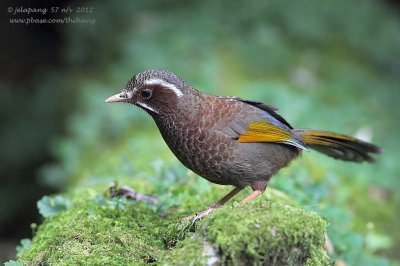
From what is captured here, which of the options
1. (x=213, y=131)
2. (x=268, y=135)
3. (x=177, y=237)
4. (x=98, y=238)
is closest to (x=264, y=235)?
(x=177, y=237)

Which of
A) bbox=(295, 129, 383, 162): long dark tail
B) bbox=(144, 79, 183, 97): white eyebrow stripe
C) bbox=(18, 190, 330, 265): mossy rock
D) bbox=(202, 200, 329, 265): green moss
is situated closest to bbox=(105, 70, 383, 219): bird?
bbox=(144, 79, 183, 97): white eyebrow stripe

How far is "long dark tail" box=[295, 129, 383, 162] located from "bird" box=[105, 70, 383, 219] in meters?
0.35

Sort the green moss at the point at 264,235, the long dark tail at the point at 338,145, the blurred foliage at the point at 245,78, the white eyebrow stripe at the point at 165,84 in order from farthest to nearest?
the blurred foliage at the point at 245,78
the long dark tail at the point at 338,145
the white eyebrow stripe at the point at 165,84
the green moss at the point at 264,235

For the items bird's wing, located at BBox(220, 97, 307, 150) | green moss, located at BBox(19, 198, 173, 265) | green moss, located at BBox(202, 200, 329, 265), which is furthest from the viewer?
bird's wing, located at BBox(220, 97, 307, 150)

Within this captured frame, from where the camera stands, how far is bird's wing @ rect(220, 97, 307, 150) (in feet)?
16.1

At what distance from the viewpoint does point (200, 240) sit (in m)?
3.51

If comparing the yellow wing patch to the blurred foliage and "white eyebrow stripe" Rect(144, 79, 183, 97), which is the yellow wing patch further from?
the blurred foliage

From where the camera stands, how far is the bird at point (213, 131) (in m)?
4.68

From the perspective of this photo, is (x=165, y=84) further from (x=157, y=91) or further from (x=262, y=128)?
(x=262, y=128)

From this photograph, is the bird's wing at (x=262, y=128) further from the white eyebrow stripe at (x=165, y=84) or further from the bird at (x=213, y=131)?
Answer: the white eyebrow stripe at (x=165, y=84)

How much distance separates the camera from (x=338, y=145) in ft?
18.4

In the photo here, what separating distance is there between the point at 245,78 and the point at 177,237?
6109 millimetres

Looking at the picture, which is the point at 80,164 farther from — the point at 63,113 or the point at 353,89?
the point at 353,89

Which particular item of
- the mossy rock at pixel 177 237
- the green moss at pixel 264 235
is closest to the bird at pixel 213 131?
the mossy rock at pixel 177 237
